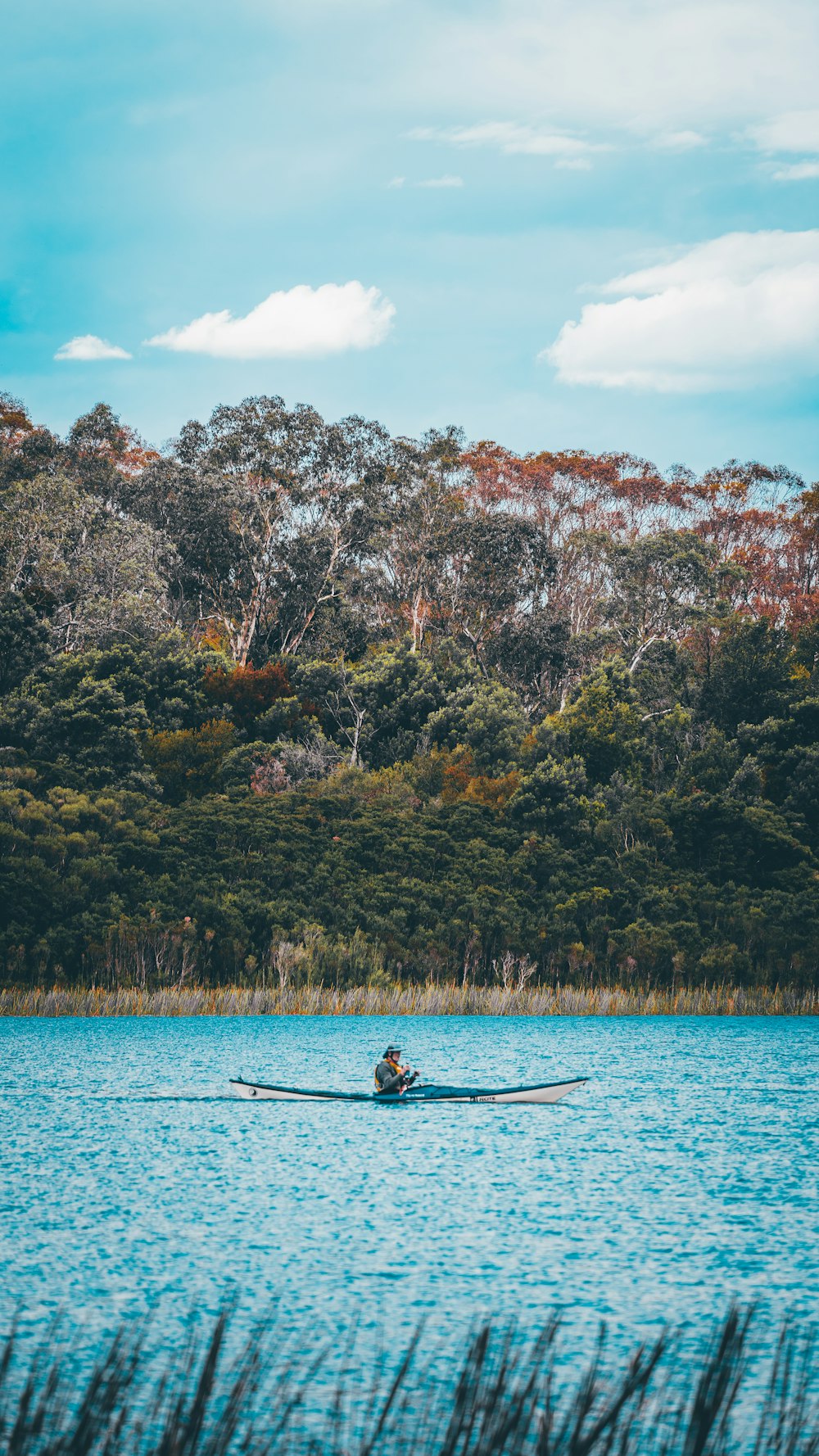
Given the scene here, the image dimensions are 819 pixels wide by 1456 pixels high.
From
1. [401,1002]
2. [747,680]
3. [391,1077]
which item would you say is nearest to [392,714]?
[747,680]

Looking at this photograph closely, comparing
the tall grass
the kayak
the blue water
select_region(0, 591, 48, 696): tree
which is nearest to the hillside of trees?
select_region(0, 591, 48, 696): tree

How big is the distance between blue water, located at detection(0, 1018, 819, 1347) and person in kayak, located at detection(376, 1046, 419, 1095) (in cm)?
60

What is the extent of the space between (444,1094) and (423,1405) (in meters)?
9.95

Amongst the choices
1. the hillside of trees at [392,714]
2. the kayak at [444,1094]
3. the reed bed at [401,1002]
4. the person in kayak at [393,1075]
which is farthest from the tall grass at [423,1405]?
the hillside of trees at [392,714]

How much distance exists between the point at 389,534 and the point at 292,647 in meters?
6.02

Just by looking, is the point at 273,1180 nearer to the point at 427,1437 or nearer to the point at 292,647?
the point at 427,1437

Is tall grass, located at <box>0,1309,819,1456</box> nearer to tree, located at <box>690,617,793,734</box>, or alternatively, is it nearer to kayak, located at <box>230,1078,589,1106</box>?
kayak, located at <box>230,1078,589,1106</box>

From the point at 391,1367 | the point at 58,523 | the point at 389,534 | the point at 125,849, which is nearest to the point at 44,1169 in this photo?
the point at 391,1367

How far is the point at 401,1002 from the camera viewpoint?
109ft

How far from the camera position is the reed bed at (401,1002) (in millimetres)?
30594

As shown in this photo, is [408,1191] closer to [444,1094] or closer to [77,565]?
[444,1094]

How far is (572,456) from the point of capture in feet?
202

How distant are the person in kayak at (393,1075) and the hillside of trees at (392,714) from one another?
16.1 metres

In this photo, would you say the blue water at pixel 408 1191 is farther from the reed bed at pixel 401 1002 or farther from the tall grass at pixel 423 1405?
the reed bed at pixel 401 1002
